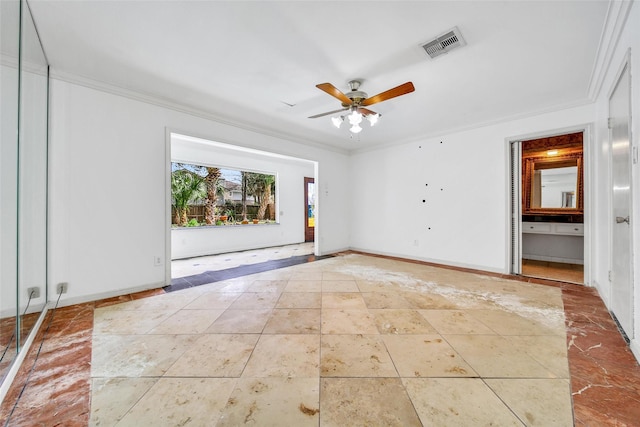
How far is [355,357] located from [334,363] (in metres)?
0.16

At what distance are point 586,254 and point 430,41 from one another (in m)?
3.50

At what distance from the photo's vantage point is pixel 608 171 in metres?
2.60

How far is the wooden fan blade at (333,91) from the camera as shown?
7.62 ft

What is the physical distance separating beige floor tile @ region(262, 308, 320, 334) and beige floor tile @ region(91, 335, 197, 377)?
0.64 meters

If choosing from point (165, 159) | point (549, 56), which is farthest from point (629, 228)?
point (165, 159)

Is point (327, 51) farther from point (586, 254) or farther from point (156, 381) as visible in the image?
point (586, 254)

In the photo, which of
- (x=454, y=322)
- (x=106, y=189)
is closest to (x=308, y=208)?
(x=106, y=189)

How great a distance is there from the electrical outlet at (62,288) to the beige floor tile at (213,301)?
134 cm

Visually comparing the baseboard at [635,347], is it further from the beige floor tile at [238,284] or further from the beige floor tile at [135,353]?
the beige floor tile at [238,284]

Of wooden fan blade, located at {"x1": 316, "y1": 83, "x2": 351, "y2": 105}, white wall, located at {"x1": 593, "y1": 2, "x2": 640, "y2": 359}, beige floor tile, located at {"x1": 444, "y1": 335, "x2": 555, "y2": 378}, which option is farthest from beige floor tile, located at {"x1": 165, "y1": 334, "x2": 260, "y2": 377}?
white wall, located at {"x1": 593, "y1": 2, "x2": 640, "y2": 359}

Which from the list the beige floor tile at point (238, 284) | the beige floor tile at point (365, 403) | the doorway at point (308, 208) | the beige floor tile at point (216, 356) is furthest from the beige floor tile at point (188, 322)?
the doorway at point (308, 208)

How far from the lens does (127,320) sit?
2.30 metres

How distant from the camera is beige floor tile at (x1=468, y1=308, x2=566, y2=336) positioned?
204 centimetres

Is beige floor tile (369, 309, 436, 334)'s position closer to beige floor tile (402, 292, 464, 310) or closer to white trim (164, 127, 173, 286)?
beige floor tile (402, 292, 464, 310)
